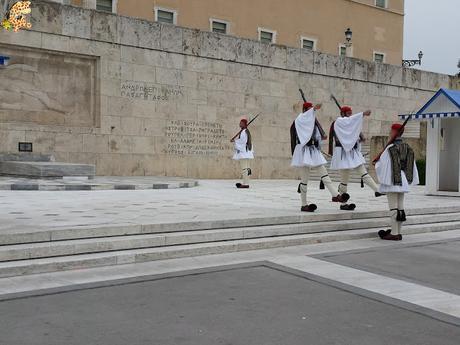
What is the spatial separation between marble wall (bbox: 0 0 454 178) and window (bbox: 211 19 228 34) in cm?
907

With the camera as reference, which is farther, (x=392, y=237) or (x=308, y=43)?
(x=308, y=43)

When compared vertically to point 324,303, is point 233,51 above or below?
above

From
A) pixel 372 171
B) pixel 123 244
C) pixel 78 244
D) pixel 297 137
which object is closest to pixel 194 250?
pixel 123 244

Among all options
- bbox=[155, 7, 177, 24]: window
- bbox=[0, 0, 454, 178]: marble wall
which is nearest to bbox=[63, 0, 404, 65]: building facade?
bbox=[155, 7, 177, 24]: window

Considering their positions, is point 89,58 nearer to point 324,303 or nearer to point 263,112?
point 263,112

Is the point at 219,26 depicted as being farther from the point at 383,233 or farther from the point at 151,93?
the point at 383,233

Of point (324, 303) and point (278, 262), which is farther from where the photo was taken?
point (278, 262)

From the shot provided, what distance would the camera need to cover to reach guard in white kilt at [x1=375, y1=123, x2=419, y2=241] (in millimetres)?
8992

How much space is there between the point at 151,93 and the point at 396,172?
12.3 meters

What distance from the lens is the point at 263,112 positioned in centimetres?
2250

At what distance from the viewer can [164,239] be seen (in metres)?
7.84

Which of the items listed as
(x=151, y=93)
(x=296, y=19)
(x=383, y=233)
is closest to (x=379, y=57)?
(x=296, y=19)

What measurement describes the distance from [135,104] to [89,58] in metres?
2.15

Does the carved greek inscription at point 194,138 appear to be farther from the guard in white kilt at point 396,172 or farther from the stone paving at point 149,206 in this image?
the guard in white kilt at point 396,172
